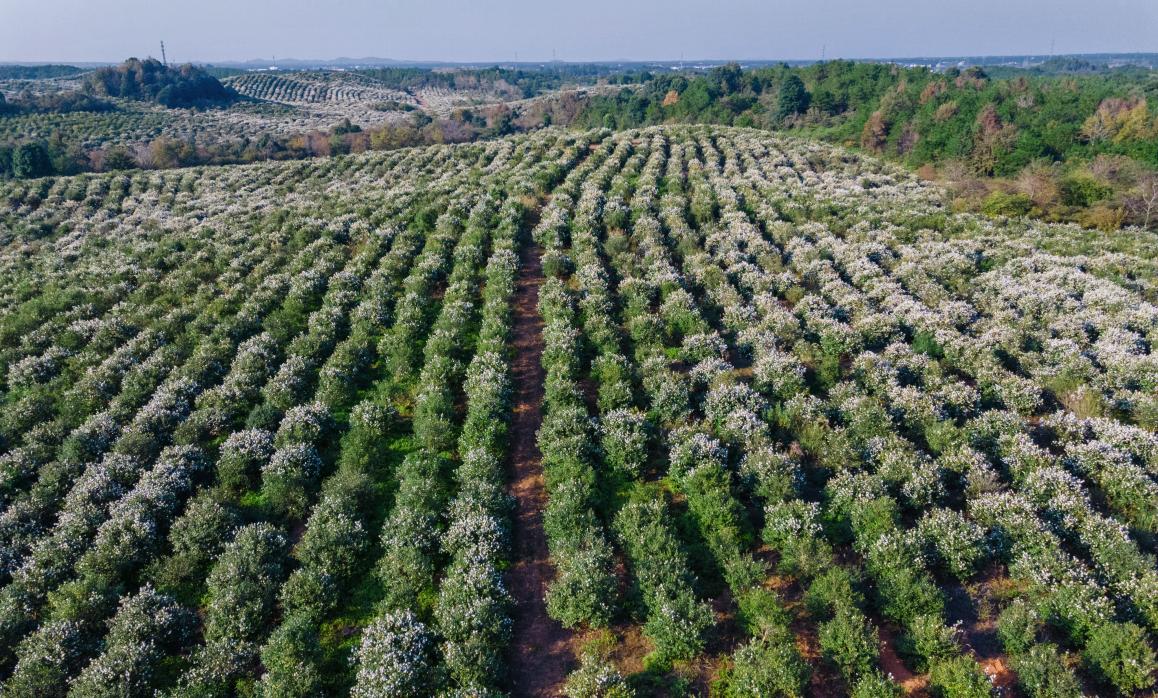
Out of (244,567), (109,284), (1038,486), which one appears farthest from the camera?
(109,284)

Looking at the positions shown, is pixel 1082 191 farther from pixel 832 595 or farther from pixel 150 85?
pixel 150 85

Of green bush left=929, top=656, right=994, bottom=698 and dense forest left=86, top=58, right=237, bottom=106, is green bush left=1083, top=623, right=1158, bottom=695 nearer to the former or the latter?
green bush left=929, top=656, right=994, bottom=698

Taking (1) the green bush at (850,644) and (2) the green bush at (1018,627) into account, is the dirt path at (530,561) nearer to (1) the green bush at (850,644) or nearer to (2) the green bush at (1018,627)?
(1) the green bush at (850,644)

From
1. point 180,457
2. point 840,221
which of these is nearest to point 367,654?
point 180,457

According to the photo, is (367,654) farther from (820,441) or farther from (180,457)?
(820,441)

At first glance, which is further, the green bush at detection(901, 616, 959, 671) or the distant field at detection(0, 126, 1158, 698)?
the distant field at detection(0, 126, 1158, 698)

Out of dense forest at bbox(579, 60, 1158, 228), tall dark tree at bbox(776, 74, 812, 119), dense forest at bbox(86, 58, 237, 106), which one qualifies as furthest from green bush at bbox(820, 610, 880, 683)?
dense forest at bbox(86, 58, 237, 106)


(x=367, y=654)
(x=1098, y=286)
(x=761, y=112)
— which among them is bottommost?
(x=367, y=654)
